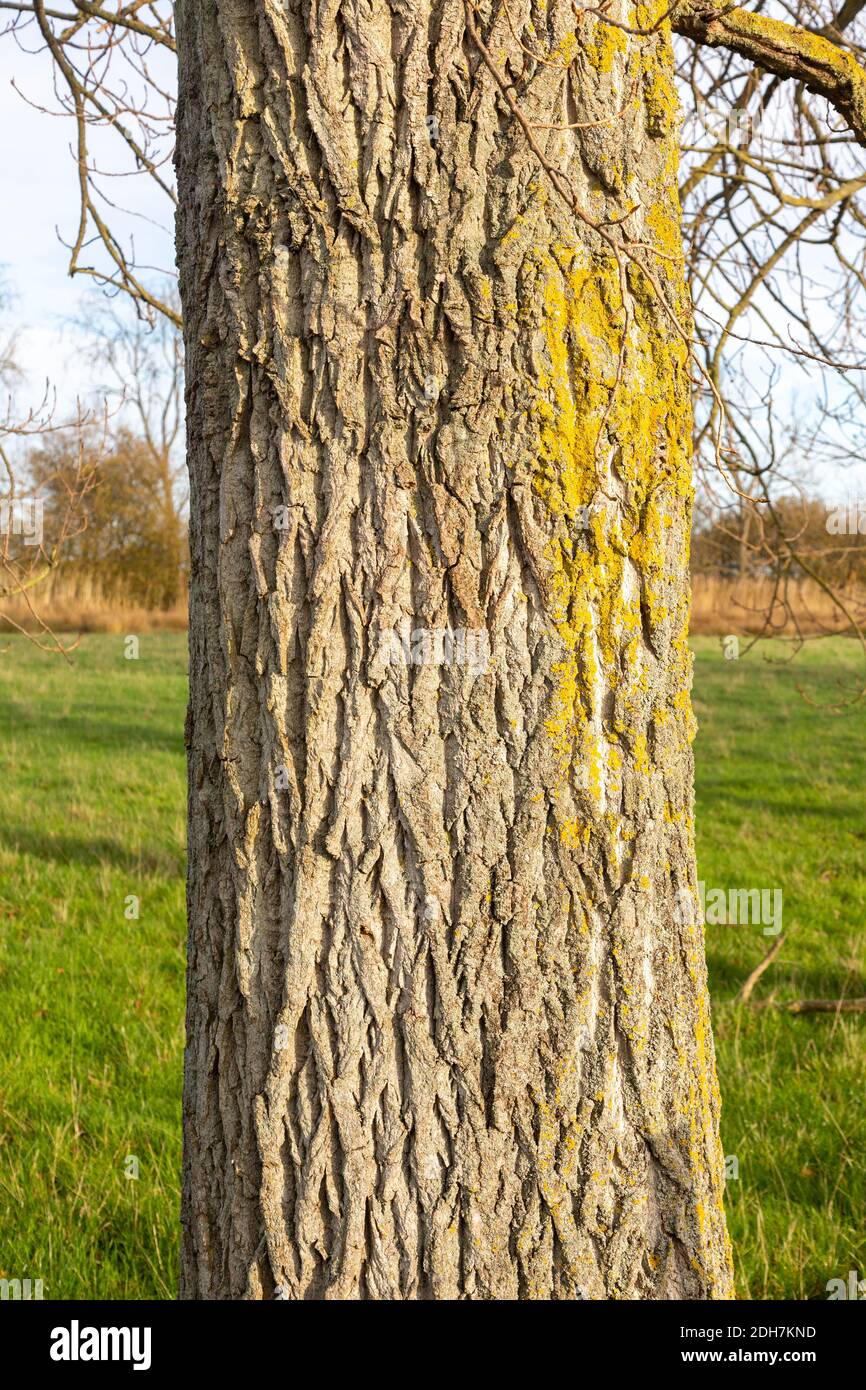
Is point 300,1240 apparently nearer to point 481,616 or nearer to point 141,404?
point 481,616

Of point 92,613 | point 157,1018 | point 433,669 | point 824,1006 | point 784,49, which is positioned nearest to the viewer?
point 433,669

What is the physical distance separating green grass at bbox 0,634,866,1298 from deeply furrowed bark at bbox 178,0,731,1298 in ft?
4.58

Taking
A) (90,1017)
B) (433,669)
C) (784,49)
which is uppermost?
(784,49)

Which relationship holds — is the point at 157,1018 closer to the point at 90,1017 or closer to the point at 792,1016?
the point at 90,1017

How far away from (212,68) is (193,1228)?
73.7 inches

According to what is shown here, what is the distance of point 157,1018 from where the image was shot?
A: 4215mm

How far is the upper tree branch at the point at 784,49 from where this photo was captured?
2.04 meters

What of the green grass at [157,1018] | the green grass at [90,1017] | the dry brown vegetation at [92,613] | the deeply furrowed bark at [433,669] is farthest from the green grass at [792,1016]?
the dry brown vegetation at [92,613]

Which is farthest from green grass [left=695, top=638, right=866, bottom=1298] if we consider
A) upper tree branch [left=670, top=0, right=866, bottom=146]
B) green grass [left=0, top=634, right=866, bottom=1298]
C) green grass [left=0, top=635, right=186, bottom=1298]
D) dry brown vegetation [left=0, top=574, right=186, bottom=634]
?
dry brown vegetation [left=0, top=574, right=186, bottom=634]

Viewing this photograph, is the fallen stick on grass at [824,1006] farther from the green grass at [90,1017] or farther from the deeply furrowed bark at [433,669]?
the deeply furrowed bark at [433,669]

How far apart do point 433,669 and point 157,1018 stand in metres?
3.09

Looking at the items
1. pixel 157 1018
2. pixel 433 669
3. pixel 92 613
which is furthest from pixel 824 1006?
pixel 92 613

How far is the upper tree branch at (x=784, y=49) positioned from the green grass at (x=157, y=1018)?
2724 mm
